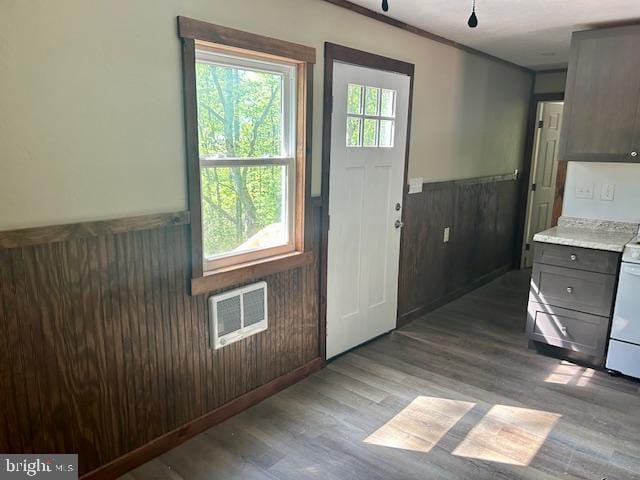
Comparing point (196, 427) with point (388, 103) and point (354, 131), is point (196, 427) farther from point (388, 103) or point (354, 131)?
point (388, 103)

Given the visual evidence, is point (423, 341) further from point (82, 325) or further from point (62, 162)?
point (62, 162)

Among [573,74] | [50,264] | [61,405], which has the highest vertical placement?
[573,74]

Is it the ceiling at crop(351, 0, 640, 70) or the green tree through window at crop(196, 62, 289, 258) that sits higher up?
the ceiling at crop(351, 0, 640, 70)

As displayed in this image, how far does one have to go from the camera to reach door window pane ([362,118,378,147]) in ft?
10.2

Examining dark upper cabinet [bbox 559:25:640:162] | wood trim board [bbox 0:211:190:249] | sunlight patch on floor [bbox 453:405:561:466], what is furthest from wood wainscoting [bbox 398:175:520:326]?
wood trim board [bbox 0:211:190:249]

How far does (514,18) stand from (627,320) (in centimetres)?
204

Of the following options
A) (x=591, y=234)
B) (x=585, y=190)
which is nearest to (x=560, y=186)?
(x=585, y=190)

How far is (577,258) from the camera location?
3074 millimetres

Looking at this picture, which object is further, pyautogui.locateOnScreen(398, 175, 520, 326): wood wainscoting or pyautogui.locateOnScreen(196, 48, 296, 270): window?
pyautogui.locateOnScreen(398, 175, 520, 326): wood wainscoting

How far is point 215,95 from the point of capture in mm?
2209

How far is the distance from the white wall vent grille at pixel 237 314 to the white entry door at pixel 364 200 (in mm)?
632

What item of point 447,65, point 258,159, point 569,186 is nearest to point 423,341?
point 569,186

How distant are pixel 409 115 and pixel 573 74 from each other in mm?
1145

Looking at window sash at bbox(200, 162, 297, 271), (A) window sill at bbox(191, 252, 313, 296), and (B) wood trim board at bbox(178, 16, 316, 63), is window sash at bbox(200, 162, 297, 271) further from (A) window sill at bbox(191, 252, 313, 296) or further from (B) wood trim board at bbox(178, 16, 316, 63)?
(B) wood trim board at bbox(178, 16, 316, 63)
